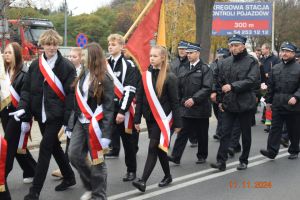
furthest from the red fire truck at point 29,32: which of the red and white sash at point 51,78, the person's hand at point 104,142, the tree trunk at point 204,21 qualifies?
the person's hand at point 104,142

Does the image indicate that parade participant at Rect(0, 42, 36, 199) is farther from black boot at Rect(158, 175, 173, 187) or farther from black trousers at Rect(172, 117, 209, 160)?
black trousers at Rect(172, 117, 209, 160)

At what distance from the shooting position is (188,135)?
8391 millimetres

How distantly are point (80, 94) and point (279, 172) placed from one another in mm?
3634

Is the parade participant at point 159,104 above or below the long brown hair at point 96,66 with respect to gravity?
below

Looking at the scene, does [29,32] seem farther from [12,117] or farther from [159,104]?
[159,104]

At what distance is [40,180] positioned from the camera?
240 inches

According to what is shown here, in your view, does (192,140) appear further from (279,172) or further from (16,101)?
(16,101)

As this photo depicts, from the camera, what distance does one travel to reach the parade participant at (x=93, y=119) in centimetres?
580

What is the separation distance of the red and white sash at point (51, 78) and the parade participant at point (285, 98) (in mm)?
3971

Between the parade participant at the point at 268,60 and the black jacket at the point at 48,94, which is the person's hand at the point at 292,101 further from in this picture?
the parade participant at the point at 268,60

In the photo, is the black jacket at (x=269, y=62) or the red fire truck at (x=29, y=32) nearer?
the black jacket at (x=269, y=62)

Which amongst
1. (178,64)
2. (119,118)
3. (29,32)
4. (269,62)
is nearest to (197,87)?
(178,64)

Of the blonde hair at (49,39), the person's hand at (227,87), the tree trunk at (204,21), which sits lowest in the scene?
the person's hand at (227,87)

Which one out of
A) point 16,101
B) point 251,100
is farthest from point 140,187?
point 251,100
